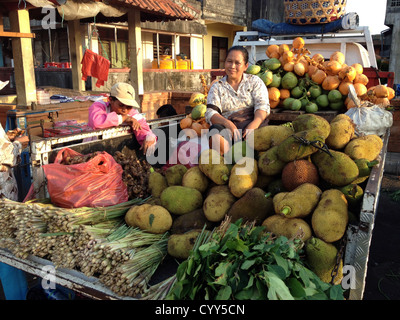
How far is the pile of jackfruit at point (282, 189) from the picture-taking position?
2.12 meters

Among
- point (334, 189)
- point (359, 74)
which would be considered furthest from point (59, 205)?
point (359, 74)

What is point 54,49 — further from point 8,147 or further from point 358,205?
point 358,205

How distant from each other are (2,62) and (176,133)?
42.3 ft

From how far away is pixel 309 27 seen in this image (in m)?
5.88

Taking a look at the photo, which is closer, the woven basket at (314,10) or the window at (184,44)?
the woven basket at (314,10)

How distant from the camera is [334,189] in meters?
2.34

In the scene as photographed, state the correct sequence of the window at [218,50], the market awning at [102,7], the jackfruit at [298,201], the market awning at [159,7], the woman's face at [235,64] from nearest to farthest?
the jackfruit at [298,201], the woman's face at [235,64], the market awning at [102,7], the market awning at [159,7], the window at [218,50]

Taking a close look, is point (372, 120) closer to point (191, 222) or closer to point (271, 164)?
point (271, 164)

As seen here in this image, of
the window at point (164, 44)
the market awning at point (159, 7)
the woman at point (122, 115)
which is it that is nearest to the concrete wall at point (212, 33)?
the window at point (164, 44)

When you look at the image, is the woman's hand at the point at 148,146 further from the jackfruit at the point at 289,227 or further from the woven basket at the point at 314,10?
the woven basket at the point at 314,10

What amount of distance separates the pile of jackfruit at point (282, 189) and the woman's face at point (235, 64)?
1266 mm

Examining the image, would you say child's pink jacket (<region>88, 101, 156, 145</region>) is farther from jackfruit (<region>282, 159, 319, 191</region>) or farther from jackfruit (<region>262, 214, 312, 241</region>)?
jackfruit (<region>262, 214, 312, 241</region>)

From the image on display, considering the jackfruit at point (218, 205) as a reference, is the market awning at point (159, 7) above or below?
above

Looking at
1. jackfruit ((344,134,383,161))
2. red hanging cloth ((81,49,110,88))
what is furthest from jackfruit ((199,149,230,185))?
A: red hanging cloth ((81,49,110,88))
